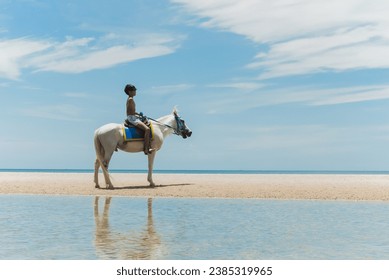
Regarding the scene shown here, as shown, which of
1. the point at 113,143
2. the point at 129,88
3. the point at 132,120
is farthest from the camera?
the point at 132,120

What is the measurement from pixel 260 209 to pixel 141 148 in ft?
26.7

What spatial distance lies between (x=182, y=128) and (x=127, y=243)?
13.9 meters

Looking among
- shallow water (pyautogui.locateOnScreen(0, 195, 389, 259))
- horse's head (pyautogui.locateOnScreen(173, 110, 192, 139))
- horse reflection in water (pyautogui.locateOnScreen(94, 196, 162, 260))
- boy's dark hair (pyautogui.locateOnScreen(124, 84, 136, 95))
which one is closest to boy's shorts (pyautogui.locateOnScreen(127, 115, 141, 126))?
boy's dark hair (pyautogui.locateOnScreen(124, 84, 136, 95))

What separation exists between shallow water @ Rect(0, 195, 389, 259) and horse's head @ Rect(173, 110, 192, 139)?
712 centimetres

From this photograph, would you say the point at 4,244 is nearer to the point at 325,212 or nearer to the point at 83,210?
the point at 83,210

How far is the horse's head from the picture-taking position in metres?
22.3

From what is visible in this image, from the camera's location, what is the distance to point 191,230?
1011 cm

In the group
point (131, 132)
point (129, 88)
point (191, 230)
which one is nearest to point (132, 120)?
point (131, 132)

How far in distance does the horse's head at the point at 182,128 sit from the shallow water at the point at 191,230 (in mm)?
7120

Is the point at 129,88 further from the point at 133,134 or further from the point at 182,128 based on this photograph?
the point at 182,128

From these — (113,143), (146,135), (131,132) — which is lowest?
(113,143)

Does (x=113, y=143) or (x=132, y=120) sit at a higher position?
(x=132, y=120)

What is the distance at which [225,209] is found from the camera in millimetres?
13961

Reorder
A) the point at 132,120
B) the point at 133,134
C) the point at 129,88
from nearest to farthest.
A: the point at 129,88
the point at 132,120
the point at 133,134
